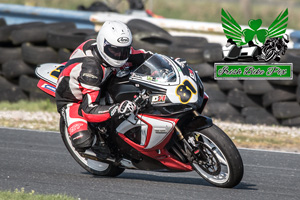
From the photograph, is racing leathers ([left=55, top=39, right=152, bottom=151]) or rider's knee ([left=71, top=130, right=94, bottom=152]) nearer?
racing leathers ([left=55, top=39, right=152, bottom=151])

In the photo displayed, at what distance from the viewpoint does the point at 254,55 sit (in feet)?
32.2

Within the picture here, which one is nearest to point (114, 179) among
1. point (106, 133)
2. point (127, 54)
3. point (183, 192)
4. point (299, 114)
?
point (106, 133)

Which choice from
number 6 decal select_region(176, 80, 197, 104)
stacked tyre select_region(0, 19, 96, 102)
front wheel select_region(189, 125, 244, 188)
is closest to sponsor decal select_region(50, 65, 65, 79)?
number 6 decal select_region(176, 80, 197, 104)

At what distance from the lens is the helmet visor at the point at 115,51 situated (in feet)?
17.3

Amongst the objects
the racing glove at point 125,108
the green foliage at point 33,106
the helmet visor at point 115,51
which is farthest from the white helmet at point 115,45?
the green foliage at point 33,106

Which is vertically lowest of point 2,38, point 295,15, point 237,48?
point 295,15

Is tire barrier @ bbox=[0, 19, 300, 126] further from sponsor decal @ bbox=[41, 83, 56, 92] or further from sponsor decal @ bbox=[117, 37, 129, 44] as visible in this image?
sponsor decal @ bbox=[117, 37, 129, 44]

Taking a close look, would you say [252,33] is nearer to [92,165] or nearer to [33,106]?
[33,106]

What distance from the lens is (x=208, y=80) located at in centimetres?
1027

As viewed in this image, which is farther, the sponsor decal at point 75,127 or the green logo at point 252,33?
the green logo at point 252,33

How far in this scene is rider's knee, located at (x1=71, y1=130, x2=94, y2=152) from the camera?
5449 mm

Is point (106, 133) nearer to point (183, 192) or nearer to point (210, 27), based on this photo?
point (183, 192)

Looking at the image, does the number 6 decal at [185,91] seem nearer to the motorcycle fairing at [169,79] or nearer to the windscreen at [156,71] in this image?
the motorcycle fairing at [169,79]

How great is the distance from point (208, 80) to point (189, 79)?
5.21 m
